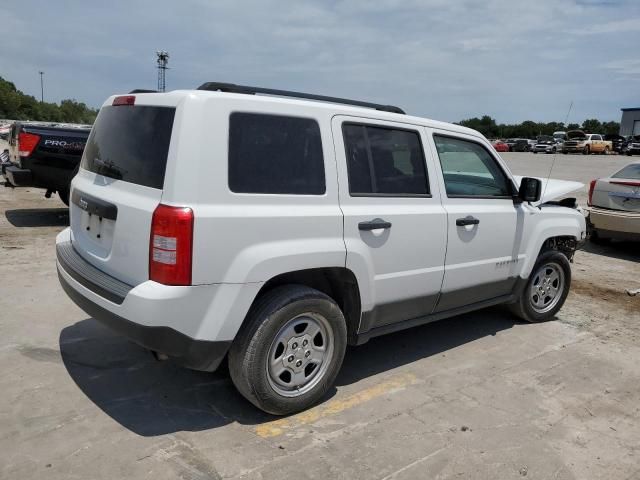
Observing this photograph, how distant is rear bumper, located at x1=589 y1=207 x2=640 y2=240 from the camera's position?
839 cm

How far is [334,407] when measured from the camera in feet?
11.9

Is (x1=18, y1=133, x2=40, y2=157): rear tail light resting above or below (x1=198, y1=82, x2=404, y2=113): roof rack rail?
below

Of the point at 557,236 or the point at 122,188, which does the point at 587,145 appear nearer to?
the point at 557,236

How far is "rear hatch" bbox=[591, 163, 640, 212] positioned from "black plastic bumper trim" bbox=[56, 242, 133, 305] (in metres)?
8.00

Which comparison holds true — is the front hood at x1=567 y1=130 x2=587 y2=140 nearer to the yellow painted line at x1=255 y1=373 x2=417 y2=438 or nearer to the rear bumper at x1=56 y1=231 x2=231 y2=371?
the yellow painted line at x1=255 y1=373 x2=417 y2=438

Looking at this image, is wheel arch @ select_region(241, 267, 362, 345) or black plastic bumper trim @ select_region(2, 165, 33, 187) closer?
wheel arch @ select_region(241, 267, 362, 345)

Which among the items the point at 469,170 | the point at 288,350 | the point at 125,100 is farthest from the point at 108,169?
the point at 469,170

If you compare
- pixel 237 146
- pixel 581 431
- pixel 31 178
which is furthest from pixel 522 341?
pixel 31 178

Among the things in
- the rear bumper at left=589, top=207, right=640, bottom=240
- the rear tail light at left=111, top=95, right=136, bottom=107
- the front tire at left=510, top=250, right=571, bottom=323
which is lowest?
the front tire at left=510, top=250, right=571, bottom=323

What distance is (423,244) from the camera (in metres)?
3.99

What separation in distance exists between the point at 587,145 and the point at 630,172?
1595 inches

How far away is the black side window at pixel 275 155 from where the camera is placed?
309 centimetres

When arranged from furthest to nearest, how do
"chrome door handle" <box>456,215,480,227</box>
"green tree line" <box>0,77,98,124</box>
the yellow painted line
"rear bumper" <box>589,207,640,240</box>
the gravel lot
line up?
"green tree line" <box>0,77,98,124</box> < "rear bumper" <box>589,207,640,240</box> < "chrome door handle" <box>456,215,480,227</box> < the yellow painted line < the gravel lot

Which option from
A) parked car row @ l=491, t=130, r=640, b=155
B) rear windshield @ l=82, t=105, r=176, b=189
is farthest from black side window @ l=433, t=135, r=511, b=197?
parked car row @ l=491, t=130, r=640, b=155
